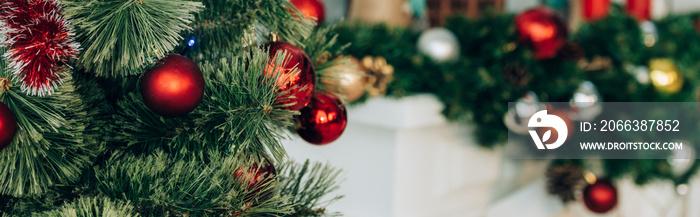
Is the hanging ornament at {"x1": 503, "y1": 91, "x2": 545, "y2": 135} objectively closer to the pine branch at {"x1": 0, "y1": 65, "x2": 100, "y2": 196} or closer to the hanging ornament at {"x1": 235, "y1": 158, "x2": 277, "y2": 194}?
the hanging ornament at {"x1": 235, "y1": 158, "x2": 277, "y2": 194}

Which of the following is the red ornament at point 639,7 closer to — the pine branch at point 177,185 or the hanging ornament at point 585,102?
the hanging ornament at point 585,102

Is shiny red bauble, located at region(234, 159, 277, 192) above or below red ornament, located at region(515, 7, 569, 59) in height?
below

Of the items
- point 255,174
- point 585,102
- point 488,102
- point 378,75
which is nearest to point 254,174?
point 255,174

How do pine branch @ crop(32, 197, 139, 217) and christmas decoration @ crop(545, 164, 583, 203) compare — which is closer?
pine branch @ crop(32, 197, 139, 217)

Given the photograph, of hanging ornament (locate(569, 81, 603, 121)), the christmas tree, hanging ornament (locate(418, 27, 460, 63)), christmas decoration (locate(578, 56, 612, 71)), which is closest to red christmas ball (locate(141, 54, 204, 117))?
the christmas tree

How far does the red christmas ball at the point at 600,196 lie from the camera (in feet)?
3.38

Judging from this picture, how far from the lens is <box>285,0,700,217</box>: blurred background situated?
90 centimetres

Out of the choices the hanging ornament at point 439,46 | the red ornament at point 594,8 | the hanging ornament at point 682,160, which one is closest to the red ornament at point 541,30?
the hanging ornament at point 439,46

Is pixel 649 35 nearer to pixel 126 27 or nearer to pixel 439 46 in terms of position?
pixel 439 46

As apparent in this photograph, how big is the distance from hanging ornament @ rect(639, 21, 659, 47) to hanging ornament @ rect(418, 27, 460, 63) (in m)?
0.42

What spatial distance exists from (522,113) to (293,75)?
0.64m

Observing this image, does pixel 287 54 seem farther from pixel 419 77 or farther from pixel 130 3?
pixel 419 77

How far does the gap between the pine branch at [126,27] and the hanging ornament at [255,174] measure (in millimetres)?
96

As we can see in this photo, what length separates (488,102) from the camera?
0.93m
